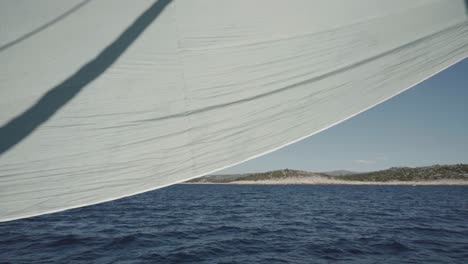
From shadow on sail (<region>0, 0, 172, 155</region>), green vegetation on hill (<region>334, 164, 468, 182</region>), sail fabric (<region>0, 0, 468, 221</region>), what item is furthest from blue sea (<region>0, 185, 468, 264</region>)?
green vegetation on hill (<region>334, 164, 468, 182</region>)

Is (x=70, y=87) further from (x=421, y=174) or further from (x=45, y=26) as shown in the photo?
(x=421, y=174)

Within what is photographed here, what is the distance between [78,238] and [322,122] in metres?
14.6

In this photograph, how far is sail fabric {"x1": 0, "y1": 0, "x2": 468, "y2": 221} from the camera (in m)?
1.53

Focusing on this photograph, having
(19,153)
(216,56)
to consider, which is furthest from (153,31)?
(19,153)

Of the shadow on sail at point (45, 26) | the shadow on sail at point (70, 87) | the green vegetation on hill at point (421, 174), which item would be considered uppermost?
the shadow on sail at point (45, 26)

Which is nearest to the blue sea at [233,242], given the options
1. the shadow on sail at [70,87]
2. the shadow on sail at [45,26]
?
the shadow on sail at [70,87]

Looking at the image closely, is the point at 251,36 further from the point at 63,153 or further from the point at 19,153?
the point at 19,153

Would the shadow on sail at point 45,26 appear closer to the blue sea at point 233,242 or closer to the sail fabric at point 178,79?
the sail fabric at point 178,79

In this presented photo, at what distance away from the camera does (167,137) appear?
1655 mm

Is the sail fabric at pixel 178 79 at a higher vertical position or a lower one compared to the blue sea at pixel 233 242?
higher

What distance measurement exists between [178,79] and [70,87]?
49cm

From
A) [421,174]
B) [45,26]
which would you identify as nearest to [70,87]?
[45,26]

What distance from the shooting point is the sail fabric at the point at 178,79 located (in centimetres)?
153

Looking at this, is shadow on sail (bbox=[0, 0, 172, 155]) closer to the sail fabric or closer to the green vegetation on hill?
the sail fabric
